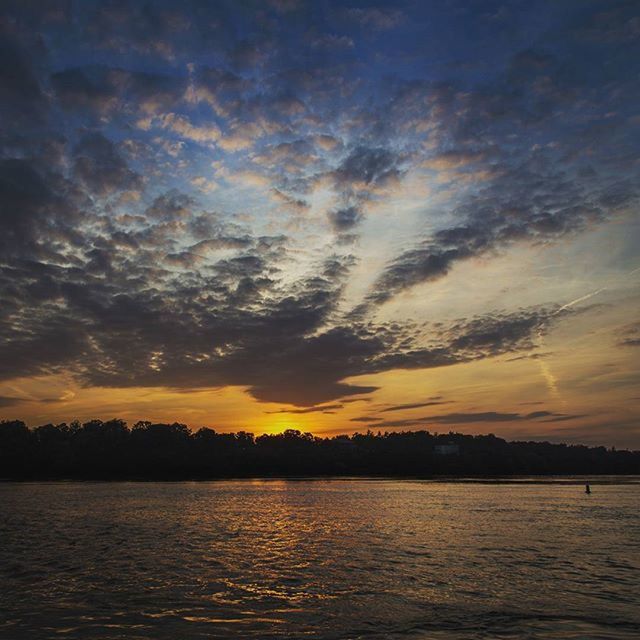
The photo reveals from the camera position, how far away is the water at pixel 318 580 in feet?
67.1

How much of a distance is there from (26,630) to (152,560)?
16495 mm

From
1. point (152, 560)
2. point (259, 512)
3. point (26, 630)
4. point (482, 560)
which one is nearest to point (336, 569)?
point (482, 560)

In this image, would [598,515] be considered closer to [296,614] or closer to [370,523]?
[370,523]

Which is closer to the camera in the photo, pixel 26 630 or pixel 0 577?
pixel 26 630

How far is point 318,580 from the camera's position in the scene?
96.5ft

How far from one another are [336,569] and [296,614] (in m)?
10.9

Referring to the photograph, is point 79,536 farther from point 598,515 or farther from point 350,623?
point 598,515

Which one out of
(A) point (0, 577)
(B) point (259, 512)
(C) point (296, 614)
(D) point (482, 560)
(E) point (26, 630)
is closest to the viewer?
(E) point (26, 630)

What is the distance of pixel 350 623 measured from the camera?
2094cm

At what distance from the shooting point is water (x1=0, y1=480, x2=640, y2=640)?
20.5m

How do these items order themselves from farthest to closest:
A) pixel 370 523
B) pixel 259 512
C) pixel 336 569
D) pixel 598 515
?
pixel 259 512 < pixel 598 515 < pixel 370 523 < pixel 336 569

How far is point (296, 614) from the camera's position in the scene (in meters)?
22.3

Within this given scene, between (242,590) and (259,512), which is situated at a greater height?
(259,512)

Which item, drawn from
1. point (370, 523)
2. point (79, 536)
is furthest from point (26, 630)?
point (370, 523)
